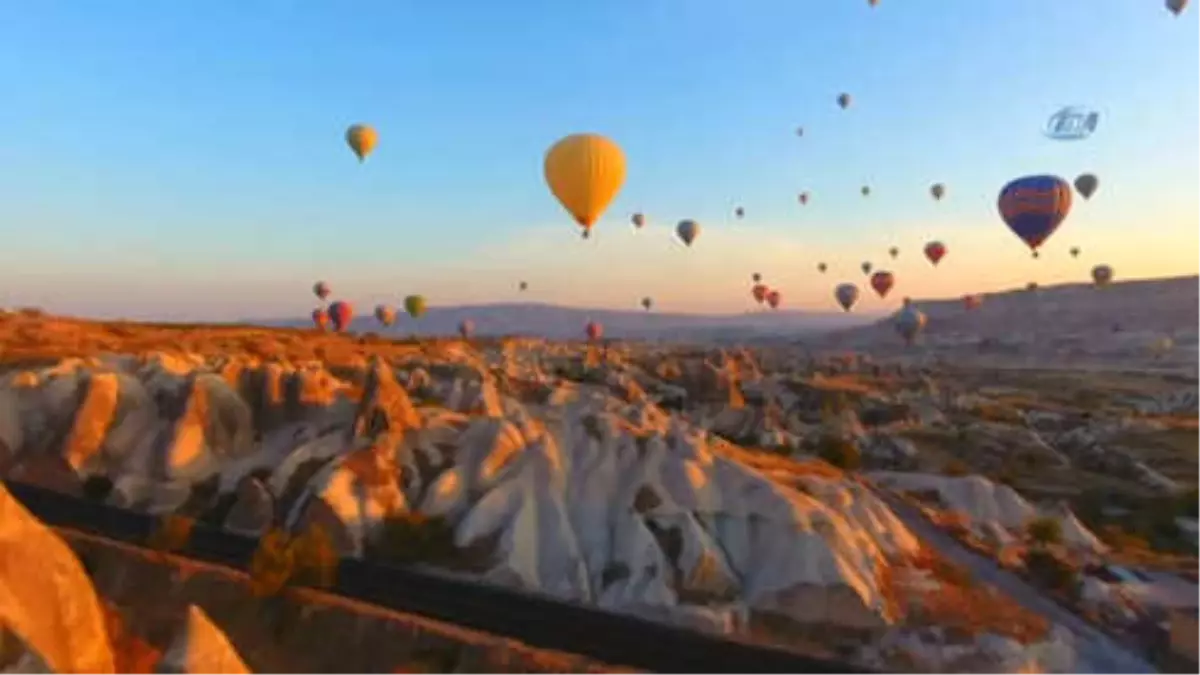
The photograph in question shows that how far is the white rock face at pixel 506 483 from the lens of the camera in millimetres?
35625

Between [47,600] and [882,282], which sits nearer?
[47,600]

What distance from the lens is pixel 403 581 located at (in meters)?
33.2

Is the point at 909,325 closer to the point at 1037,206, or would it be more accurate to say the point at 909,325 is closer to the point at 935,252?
the point at 935,252

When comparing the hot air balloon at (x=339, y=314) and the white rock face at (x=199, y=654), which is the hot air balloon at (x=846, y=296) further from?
the white rock face at (x=199, y=654)

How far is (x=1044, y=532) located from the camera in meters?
48.4

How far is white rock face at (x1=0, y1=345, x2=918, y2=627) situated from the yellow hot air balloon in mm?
15644

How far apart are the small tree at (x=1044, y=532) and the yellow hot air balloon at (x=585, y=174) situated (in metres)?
31.9

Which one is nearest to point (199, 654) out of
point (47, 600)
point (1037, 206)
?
point (47, 600)

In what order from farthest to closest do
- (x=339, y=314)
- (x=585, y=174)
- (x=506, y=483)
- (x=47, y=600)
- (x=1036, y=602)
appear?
(x=339, y=314), (x=585, y=174), (x=506, y=483), (x=1036, y=602), (x=47, y=600)

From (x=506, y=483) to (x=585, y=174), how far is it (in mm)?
27329

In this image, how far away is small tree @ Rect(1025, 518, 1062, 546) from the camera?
48375mm

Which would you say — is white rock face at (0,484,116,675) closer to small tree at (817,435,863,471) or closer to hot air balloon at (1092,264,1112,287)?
small tree at (817,435,863,471)

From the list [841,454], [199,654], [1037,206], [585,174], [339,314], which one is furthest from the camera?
[339,314]

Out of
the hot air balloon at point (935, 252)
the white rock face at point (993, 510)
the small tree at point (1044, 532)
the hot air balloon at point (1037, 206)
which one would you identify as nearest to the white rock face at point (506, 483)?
the white rock face at point (993, 510)
